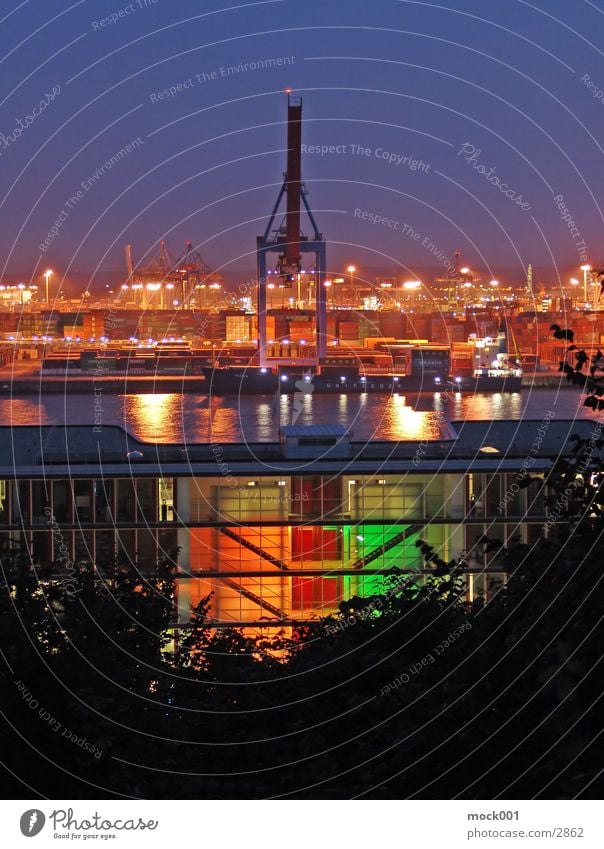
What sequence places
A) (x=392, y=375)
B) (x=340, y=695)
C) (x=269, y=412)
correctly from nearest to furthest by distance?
1. (x=340, y=695)
2. (x=269, y=412)
3. (x=392, y=375)

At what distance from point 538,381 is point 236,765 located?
28.6 metres

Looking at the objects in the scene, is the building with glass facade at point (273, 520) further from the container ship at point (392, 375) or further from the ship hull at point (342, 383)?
the ship hull at point (342, 383)

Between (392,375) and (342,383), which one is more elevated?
(392,375)

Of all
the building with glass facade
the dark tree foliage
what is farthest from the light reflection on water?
the dark tree foliage

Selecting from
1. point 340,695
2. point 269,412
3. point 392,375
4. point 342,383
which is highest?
point 392,375

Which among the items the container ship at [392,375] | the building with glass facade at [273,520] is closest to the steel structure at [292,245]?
the container ship at [392,375]

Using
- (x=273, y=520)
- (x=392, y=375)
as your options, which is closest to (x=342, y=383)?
(x=392, y=375)

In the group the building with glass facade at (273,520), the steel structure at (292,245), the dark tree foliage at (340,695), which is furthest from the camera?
the steel structure at (292,245)

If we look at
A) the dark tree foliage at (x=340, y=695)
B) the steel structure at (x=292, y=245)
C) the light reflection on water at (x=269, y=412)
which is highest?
the steel structure at (x=292, y=245)

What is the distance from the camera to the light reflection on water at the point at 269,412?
1712 centimetres

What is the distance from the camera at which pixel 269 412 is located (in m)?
22.7

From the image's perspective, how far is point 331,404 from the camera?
2500 cm

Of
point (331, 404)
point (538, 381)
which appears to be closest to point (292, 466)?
point (331, 404)

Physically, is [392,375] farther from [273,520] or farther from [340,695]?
[340,695]
